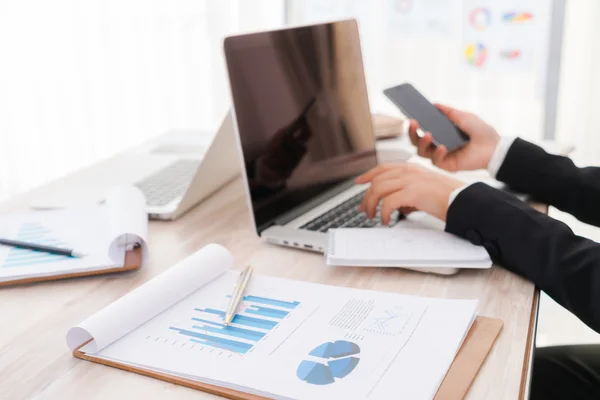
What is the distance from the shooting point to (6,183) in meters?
2.32

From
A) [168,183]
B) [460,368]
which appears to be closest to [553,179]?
[460,368]

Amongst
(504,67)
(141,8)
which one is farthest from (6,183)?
(504,67)

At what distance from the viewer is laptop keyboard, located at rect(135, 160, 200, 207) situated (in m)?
1.12

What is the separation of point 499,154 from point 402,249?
0.37m

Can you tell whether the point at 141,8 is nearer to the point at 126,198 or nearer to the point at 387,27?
the point at 387,27

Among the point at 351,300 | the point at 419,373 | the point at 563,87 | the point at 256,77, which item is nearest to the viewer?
the point at 419,373

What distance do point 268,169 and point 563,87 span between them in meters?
1.67

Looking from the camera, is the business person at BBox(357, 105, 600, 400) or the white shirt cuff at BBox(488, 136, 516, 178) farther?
the white shirt cuff at BBox(488, 136, 516, 178)

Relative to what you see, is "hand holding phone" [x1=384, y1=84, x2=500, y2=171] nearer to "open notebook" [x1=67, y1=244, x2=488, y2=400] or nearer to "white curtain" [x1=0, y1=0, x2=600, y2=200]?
"open notebook" [x1=67, y1=244, x2=488, y2=400]

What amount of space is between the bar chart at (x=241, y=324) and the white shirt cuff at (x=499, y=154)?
21.6 inches

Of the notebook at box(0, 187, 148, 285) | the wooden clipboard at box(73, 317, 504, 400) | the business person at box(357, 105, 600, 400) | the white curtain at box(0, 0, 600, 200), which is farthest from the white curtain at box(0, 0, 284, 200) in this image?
the wooden clipboard at box(73, 317, 504, 400)

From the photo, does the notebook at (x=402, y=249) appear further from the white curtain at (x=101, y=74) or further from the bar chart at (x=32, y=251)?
the white curtain at (x=101, y=74)

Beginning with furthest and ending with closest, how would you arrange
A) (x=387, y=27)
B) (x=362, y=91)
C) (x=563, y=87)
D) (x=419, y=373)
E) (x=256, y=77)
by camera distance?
(x=387, y=27), (x=563, y=87), (x=362, y=91), (x=256, y=77), (x=419, y=373)

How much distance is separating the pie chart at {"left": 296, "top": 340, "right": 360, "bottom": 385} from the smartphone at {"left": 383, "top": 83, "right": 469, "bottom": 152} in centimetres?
59
